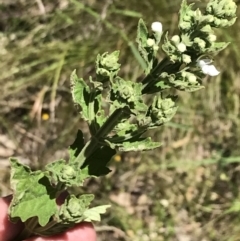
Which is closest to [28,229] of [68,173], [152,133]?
[68,173]

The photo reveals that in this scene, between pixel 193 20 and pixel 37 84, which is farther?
pixel 37 84

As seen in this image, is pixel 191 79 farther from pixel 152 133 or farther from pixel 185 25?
pixel 152 133

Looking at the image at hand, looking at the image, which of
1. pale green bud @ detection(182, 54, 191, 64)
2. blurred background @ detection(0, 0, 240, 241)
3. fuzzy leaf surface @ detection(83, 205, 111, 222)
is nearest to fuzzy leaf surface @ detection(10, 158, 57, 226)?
fuzzy leaf surface @ detection(83, 205, 111, 222)

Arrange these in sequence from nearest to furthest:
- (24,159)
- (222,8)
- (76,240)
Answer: (222,8)
(76,240)
(24,159)

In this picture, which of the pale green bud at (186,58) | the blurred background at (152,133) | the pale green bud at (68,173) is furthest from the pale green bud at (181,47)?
the blurred background at (152,133)

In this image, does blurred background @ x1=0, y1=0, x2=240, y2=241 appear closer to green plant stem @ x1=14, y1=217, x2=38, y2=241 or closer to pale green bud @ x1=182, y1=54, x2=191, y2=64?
green plant stem @ x1=14, y1=217, x2=38, y2=241

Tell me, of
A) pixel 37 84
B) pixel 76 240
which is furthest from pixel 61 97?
pixel 76 240

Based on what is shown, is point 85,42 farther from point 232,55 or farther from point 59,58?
point 232,55

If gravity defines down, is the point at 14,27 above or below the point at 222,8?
below
